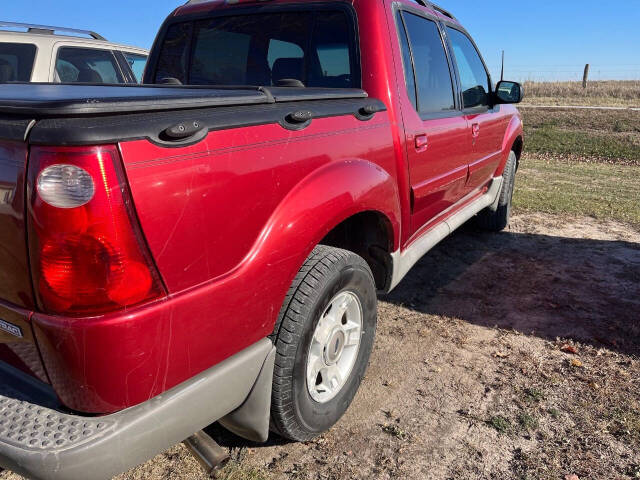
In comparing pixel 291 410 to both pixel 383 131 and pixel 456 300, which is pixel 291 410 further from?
pixel 456 300

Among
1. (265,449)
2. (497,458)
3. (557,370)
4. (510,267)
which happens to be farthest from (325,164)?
(510,267)

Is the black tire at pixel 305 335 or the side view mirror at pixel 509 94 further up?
the side view mirror at pixel 509 94

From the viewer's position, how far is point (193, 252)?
161 centimetres

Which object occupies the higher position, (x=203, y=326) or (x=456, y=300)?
(x=203, y=326)

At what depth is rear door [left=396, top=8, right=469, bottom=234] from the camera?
3.03m

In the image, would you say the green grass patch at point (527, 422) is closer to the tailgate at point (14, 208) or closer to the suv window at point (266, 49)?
the suv window at point (266, 49)

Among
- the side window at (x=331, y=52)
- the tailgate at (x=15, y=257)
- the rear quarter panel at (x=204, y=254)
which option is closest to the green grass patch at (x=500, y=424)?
the rear quarter panel at (x=204, y=254)

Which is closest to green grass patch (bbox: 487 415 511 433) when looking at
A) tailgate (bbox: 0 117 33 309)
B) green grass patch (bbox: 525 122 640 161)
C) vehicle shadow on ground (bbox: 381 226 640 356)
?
vehicle shadow on ground (bbox: 381 226 640 356)

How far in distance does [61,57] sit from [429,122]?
4797 millimetres

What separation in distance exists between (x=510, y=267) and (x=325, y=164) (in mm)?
3299

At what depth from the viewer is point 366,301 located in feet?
8.53

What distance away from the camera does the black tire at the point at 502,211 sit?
569 centimetres

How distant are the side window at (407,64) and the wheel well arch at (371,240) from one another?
31.3 inches

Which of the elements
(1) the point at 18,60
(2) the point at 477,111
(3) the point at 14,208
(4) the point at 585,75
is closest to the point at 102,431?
(3) the point at 14,208
